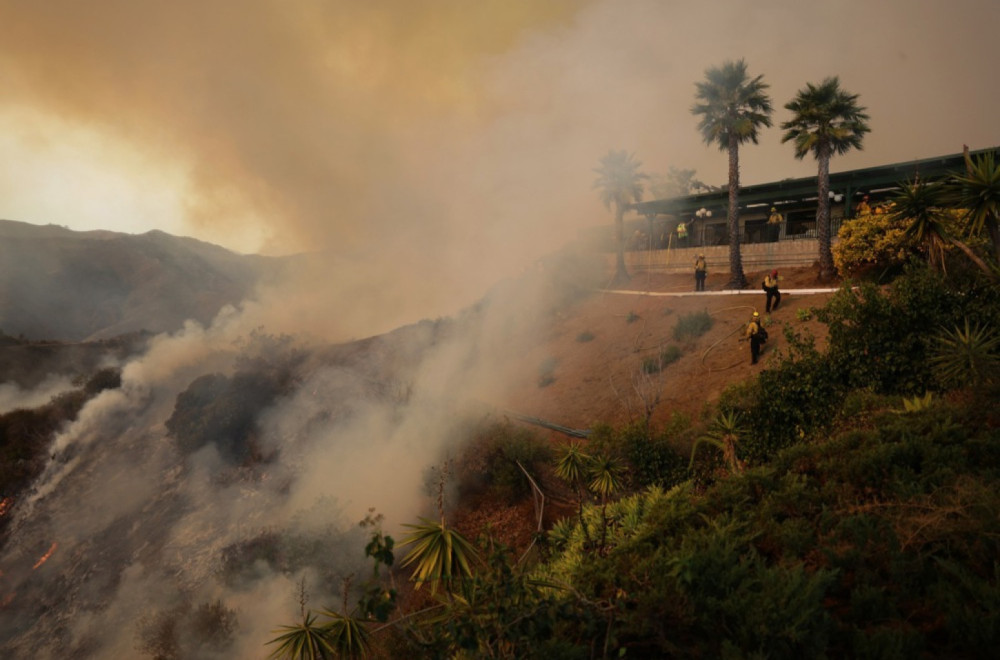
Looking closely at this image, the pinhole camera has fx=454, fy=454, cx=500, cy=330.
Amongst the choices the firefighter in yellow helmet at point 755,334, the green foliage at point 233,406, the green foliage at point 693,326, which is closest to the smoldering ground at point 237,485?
the green foliage at point 233,406

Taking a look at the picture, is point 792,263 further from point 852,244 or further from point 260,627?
point 260,627

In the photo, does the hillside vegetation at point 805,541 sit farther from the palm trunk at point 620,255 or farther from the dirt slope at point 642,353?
the palm trunk at point 620,255

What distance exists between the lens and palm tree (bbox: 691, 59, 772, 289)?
1003 inches

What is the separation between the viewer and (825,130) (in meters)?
22.5

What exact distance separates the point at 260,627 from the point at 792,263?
3170 cm

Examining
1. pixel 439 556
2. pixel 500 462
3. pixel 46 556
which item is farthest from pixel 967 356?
pixel 46 556

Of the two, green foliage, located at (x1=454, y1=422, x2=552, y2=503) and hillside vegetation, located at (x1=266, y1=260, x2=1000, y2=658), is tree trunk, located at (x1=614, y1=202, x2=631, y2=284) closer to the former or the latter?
green foliage, located at (x1=454, y1=422, x2=552, y2=503)

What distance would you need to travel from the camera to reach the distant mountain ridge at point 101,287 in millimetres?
57781

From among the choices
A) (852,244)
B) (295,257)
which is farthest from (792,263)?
(295,257)

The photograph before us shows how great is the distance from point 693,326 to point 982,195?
1295 centimetres

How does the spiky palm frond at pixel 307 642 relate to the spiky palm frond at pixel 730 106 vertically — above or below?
below

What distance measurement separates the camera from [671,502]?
23.7 ft

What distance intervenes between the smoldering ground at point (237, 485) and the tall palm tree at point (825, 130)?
17419mm

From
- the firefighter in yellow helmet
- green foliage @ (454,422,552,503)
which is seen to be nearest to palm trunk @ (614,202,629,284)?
the firefighter in yellow helmet
